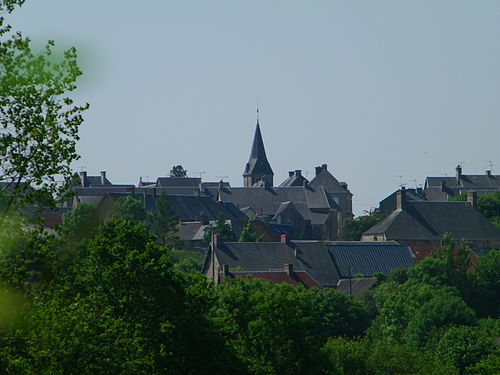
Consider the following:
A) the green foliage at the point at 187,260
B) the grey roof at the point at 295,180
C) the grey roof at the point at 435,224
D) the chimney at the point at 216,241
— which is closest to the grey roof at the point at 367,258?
the chimney at the point at 216,241

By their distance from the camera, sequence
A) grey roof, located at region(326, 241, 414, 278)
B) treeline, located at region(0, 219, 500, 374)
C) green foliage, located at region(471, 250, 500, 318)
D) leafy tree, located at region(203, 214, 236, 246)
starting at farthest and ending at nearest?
leafy tree, located at region(203, 214, 236, 246), grey roof, located at region(326, 241, 414, 278), green foliage, located at region(471, 250, 500, 318), treeline, located at region(0, 219, 500, 374)

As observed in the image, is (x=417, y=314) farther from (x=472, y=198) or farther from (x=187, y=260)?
(x=472, y=198)

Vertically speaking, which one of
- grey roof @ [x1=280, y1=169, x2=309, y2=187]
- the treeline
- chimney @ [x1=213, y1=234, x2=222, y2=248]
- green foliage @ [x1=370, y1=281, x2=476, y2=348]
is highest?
grey roof @ [x1=280, y1=169, x2=309, y2=187]

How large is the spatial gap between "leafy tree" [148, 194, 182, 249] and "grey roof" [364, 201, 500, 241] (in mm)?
19126

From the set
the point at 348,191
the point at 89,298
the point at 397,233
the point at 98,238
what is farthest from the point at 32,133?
the point at 348,191

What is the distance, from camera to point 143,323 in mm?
28469

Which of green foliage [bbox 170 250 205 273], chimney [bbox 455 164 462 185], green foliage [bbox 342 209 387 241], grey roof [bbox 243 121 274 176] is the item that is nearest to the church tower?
grey roof [bbox 243 121 274 176]

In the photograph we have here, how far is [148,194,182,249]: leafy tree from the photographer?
123812 millimetres

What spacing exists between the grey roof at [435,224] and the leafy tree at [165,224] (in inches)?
753

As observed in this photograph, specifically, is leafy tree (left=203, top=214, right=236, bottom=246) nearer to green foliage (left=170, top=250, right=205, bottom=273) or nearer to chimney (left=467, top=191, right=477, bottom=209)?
green foliage (left=170, top=250, right=205, bottom=273)

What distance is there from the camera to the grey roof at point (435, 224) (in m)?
120


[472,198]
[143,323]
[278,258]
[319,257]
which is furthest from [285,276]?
[143,323]

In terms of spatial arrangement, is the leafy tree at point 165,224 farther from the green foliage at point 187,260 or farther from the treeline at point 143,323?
the treeline at point 143,323

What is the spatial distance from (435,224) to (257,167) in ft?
188
